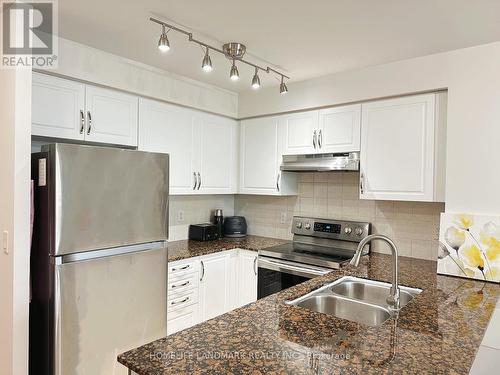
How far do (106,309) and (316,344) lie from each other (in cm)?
131

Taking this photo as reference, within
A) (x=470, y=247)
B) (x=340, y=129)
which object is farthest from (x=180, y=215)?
(x=470, y=247)

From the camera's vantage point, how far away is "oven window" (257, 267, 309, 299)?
2.78m

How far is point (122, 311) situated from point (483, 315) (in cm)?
186

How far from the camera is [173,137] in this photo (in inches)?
117

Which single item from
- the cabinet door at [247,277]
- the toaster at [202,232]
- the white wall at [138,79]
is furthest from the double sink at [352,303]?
the white wall at [138,79]

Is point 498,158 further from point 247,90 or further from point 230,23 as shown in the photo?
point 247,90

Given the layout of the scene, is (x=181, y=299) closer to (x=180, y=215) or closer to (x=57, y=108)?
(x=180, y=215)

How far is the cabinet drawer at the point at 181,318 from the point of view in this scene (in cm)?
270

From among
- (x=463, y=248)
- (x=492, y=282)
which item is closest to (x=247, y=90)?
(x=463, y=248)

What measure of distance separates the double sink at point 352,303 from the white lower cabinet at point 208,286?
1210 millimetres

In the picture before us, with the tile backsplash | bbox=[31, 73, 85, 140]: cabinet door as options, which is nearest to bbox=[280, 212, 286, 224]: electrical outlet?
the tile backsplash

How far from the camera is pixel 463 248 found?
2.20 m

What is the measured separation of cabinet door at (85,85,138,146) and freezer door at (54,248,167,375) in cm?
92

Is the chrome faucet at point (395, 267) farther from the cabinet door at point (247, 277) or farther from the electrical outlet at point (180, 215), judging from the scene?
the electrical outlet at point (180, 215)
